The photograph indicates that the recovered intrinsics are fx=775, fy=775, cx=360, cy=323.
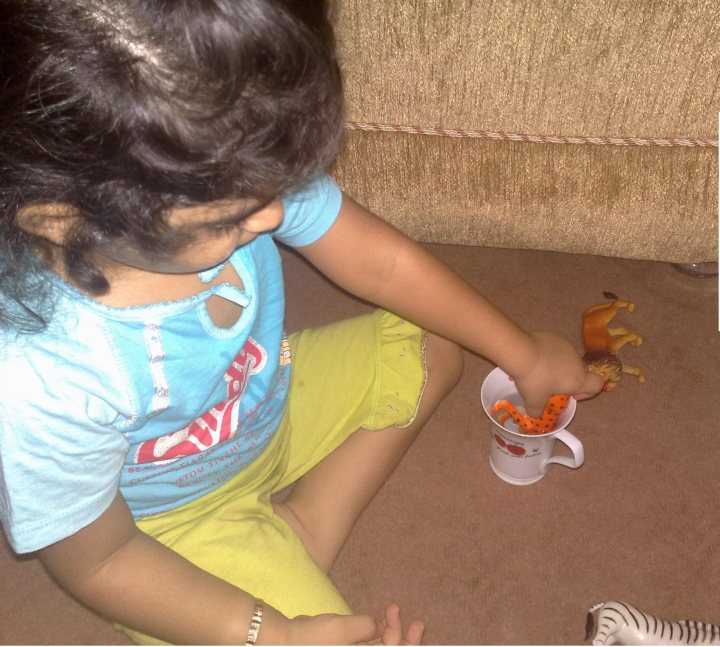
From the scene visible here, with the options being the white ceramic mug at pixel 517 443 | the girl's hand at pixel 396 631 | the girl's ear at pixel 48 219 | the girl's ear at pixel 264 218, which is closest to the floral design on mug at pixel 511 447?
the white ceramic mug at pixel 517 443

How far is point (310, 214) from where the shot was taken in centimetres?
80

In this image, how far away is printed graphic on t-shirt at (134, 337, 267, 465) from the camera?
2.56 feet

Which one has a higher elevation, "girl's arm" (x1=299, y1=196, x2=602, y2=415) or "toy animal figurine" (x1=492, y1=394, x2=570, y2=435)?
"girl's arm" (x1=299, y1=196, x2=602, y2=415)

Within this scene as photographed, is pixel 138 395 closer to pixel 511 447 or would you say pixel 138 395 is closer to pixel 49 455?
pixel 49 455

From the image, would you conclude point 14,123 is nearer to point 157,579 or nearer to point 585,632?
point 157,579

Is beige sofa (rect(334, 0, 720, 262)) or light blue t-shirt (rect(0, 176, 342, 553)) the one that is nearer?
light blue t-shirt (rect(0, 176, 342, 553))

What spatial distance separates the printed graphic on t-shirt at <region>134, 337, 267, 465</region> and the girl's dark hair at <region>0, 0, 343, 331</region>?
0.27 meters

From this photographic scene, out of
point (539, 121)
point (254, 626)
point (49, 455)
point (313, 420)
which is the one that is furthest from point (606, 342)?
point (49, 455)

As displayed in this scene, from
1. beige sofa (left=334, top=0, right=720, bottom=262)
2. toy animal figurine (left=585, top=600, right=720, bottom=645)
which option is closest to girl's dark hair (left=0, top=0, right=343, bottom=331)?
beige sofa (left=334, top=0, right=720, bottom=262)

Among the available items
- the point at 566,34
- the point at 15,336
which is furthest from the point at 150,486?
the point at 566,34

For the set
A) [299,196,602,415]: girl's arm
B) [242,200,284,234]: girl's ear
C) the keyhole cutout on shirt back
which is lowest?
[299,196,602,415]: girl's arm

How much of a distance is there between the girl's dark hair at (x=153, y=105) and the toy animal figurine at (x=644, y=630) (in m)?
0.63

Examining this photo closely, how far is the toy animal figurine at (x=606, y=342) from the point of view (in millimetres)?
1098

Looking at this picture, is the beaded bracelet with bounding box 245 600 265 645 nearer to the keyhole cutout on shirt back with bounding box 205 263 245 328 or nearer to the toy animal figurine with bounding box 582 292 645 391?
the keyhole cutout on shirt back with bounding box 205 263 245 328
